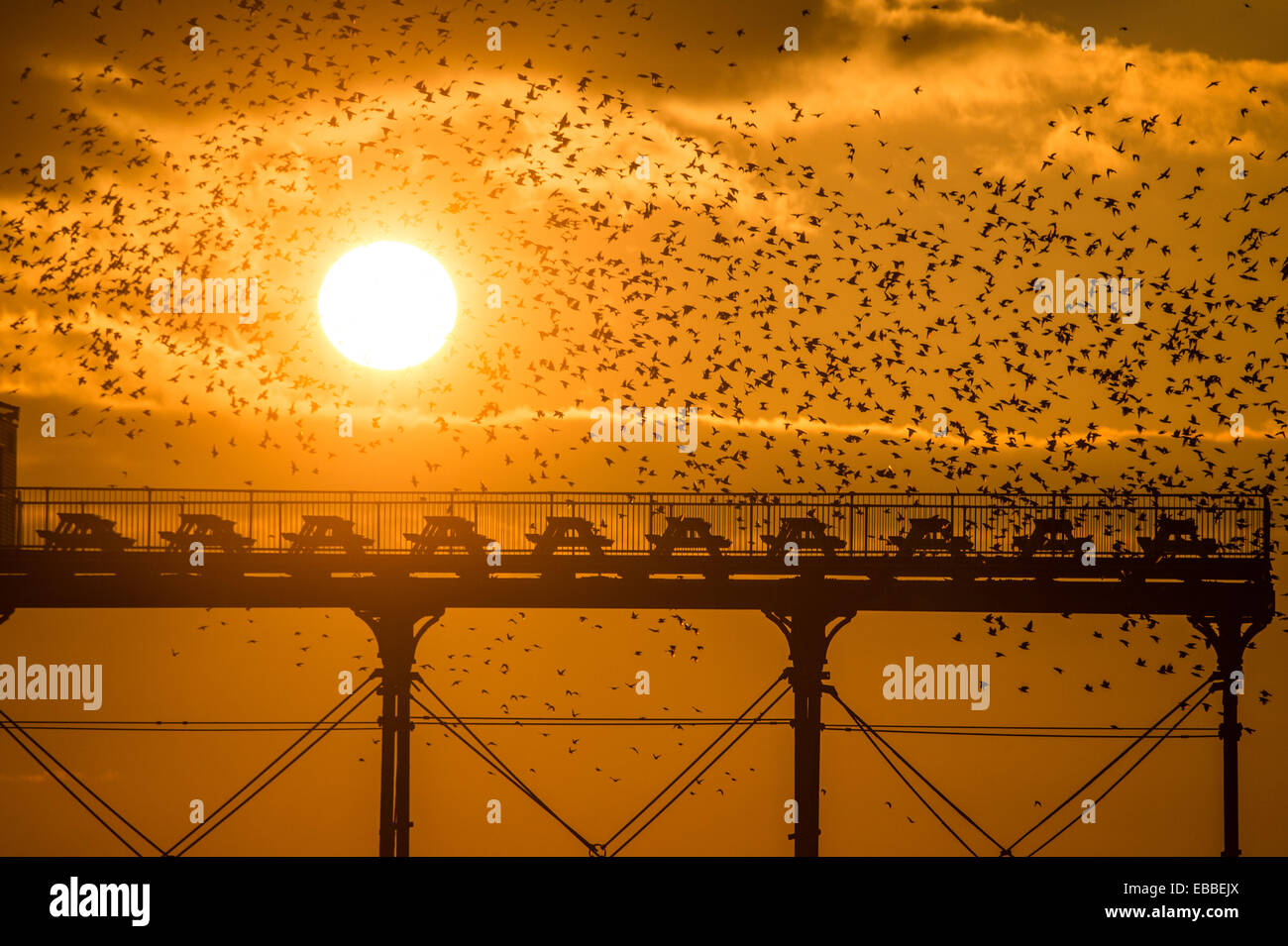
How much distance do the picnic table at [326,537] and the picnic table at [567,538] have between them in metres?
3.72

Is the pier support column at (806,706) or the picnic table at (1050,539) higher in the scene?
the picnic table at (1050,539)

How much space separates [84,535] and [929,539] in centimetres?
1790

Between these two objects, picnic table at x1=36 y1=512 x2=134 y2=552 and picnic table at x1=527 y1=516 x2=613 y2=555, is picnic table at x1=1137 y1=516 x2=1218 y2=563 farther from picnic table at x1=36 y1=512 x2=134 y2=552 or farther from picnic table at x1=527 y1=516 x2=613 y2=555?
picnic table at x1=36 y1=512 x2=134 y2=552

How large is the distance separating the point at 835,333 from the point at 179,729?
1671 cm

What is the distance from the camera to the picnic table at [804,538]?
36.4 meters

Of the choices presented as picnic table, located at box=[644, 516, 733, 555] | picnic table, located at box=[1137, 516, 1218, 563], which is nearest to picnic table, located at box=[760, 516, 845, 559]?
picnic table, located at box=[644, 516, 733, 555]

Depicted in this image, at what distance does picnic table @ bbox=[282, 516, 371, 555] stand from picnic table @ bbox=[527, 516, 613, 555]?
372cm

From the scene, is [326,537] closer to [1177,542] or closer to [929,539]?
[929,539]

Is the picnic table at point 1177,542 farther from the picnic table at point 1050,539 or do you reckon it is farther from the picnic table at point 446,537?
the picnic table at point 446,537

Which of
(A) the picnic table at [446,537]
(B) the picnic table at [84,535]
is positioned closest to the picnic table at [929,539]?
(A) the picnic table at [446,537]

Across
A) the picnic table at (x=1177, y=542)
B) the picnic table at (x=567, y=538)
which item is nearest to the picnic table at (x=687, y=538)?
the picnic table at (x=567, y=538)

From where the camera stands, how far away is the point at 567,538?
36750mm

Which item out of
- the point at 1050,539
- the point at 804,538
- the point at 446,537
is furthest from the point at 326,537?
the point at 1050,539
